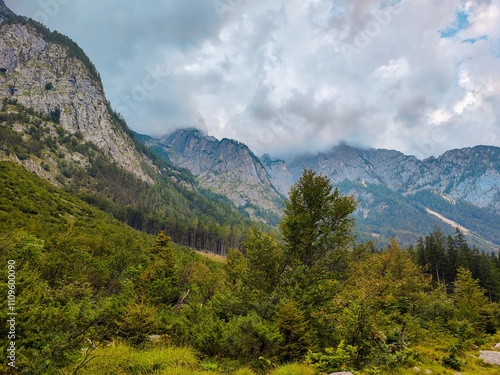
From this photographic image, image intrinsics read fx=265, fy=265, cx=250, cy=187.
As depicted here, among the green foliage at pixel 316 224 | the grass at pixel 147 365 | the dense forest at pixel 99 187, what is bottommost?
the grass at pixel 147 365

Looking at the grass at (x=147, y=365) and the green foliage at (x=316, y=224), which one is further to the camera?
the green foliage at (x=316, y=224)

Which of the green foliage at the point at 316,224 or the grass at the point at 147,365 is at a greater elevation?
the green foliage at the point at 316,224

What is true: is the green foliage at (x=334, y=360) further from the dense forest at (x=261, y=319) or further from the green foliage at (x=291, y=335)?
the green foliage at (x=291, y=335)

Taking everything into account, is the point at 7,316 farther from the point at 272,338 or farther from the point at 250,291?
the point at 250,291

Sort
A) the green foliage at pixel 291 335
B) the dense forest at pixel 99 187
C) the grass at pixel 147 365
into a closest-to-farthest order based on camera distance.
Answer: the grass at pixel 147 365
the green foliage at pixel 291 335
the dense forest at pixel 99 187

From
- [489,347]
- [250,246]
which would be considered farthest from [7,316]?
[489,347]

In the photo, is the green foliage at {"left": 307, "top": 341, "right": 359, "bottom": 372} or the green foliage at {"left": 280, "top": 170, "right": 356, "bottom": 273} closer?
the green foliage at {"left": 307, "top": 341, "right": 359, "bottom": 372}

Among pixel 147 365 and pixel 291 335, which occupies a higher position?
pixel 291 335

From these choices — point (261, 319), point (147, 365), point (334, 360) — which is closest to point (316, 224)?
point (261, 319)

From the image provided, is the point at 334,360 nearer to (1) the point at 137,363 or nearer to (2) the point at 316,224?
(1) the point at 137,363

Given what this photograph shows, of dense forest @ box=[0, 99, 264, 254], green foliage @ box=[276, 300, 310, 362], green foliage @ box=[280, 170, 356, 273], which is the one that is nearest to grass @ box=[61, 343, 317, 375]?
green foliage @ box=[276, 300, 310, 362]

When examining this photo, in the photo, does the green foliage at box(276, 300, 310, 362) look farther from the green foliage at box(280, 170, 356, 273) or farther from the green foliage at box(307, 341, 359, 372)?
the green foliage at box(280, 170, 356, 273)

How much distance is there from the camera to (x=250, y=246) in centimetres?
2023

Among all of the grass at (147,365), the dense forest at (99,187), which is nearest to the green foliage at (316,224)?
the grass at (147,365)
